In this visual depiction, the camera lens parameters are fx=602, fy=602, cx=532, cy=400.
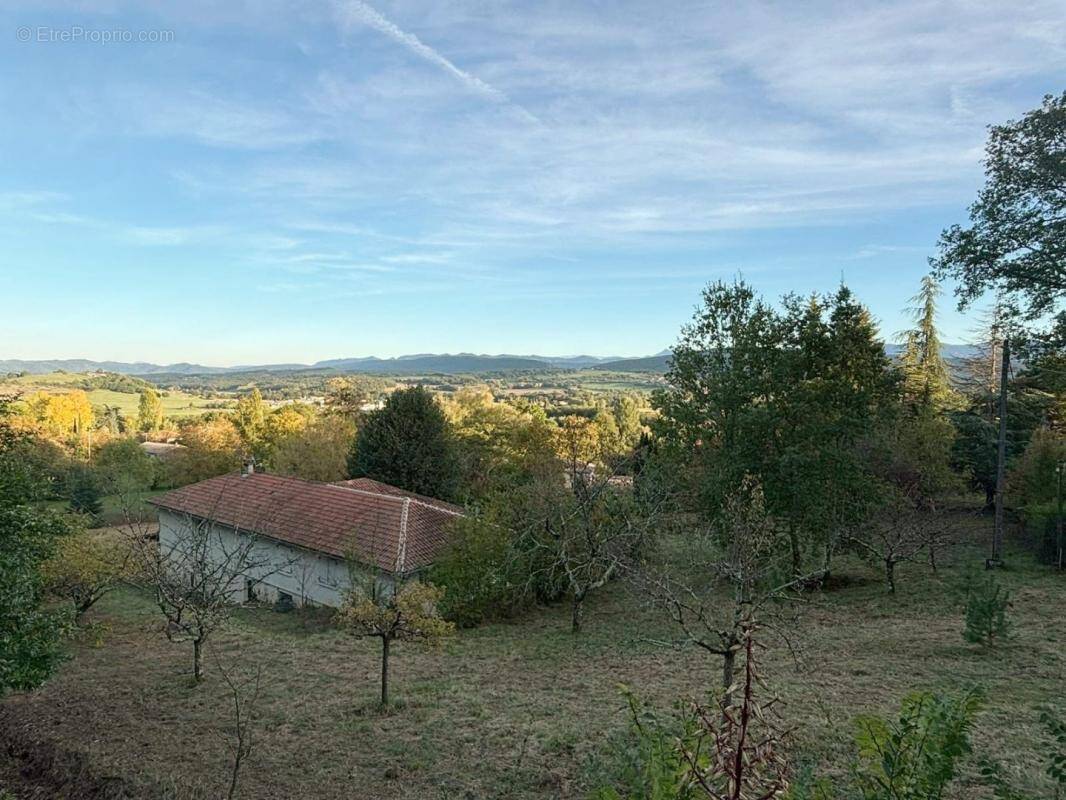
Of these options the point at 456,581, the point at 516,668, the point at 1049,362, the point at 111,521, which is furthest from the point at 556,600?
the point at 111,521

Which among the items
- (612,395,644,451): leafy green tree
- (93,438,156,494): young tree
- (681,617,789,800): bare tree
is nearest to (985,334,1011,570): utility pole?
(681,617,789,800): bare tree

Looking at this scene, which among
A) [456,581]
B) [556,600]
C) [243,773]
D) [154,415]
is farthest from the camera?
[154,415]

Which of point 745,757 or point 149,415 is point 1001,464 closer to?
point 745,757

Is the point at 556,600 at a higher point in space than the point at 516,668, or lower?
lower

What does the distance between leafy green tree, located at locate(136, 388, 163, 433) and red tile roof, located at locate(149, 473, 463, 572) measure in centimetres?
7825

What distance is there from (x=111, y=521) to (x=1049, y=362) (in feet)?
171

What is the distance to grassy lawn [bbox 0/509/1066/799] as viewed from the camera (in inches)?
319

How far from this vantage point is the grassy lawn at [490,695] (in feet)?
26.6

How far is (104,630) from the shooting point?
16766 millimetres

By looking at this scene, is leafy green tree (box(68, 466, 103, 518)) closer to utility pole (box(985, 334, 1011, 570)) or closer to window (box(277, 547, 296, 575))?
window (box(277, 547, 296, 575))

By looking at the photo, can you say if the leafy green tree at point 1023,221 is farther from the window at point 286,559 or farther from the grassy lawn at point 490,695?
the window at point 286,559

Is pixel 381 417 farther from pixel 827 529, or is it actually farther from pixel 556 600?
pixel 827 529

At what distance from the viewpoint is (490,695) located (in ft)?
37.3

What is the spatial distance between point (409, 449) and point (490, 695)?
75.0ft
